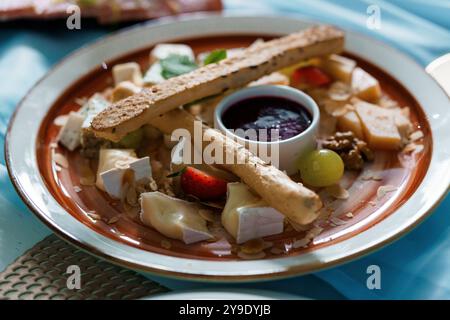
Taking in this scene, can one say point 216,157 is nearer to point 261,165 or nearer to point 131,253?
point 261,165

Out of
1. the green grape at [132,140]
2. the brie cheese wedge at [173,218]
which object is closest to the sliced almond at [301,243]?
the brie cheese wedge at [173,218]

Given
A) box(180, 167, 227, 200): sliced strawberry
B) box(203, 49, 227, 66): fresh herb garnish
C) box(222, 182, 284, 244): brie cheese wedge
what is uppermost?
box(203, 49, 227, 66): fresh herb garnish

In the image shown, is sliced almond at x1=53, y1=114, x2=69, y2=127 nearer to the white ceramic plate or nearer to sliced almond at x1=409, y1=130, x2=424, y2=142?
the white ceramic plate

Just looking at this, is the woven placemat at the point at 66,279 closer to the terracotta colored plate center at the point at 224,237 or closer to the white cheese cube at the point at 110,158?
the terracotta colored plate center at the point at 224,237

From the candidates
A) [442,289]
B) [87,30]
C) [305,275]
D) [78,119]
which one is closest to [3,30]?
[87,30]

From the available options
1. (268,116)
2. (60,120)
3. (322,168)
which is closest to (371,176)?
(322,168)

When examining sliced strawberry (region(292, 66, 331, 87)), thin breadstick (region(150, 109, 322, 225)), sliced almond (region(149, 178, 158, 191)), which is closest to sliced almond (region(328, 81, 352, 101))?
sliced strawberry (region(292, 66, 331, 87))

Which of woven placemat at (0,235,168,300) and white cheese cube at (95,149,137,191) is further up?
white cheese cube at (95,149,137,191)
